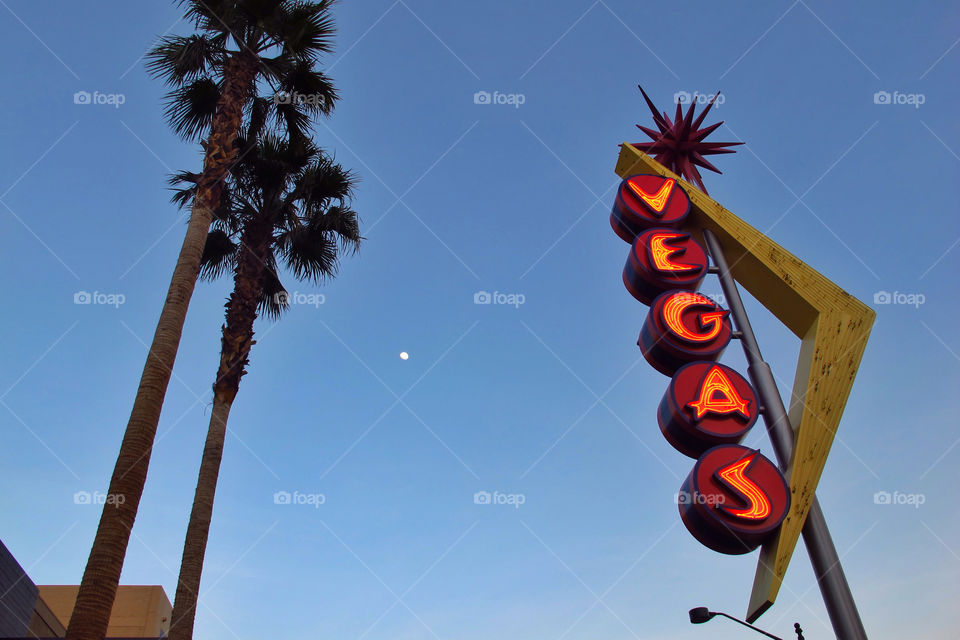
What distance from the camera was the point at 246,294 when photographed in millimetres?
11383

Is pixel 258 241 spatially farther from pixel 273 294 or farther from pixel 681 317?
pixel 681 317

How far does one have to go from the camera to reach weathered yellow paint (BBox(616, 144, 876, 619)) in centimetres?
816

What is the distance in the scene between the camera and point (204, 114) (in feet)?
40.8

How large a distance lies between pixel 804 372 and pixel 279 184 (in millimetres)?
9753

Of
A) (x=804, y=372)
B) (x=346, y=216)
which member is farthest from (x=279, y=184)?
(x=804, y=372)

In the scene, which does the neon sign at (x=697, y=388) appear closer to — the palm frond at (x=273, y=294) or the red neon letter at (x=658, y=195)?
the red neon letter at (x=658, y=195)

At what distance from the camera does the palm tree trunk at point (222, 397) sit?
936cm

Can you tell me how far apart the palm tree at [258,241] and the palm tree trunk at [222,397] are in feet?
0.05

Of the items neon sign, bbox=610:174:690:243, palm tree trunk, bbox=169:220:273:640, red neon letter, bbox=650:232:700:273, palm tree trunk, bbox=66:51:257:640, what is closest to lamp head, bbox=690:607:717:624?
red neon letter, bbox=650:232:700:273

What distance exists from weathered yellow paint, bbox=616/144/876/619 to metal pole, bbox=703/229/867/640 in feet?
0.60

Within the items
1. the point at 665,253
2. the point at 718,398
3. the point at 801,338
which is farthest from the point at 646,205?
the point at 718,398

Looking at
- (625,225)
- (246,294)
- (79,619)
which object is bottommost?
(79,619)

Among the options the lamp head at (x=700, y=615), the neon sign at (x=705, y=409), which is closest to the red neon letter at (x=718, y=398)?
the neon sign at (x=705, y=409)

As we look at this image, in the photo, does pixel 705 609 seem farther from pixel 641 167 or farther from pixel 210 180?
pixel 210 180
